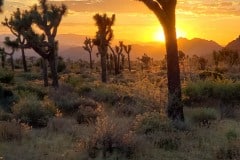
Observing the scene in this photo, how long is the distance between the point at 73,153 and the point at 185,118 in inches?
224

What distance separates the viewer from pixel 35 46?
116 ft

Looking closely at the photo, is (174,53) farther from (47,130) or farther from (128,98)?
(128,98)

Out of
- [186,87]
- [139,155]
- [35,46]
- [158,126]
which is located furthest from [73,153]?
[35,46]

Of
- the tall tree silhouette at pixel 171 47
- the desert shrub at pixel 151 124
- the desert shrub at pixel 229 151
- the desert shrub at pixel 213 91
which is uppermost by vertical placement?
the tall tree silhouette at pixel 171 47

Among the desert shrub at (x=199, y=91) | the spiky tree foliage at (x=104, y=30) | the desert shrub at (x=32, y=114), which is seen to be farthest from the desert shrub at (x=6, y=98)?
the spiky tree foliage at (x=104, y=30)

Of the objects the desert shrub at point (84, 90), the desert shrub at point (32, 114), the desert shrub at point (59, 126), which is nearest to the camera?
the desert shrub at point (59, 126)

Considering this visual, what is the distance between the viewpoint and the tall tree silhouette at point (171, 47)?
45.1 feet

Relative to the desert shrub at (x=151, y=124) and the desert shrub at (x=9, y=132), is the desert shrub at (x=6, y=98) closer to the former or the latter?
the desert shrub at (x=9, y=132)

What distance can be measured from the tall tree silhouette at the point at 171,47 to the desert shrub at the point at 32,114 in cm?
376

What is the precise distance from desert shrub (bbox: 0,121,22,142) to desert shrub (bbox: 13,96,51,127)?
7.86 ft

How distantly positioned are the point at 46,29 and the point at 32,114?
19458 millimetres

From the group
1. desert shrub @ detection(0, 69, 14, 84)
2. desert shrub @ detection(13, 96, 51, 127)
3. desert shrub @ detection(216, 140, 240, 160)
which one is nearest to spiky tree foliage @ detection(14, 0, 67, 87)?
desert shrub @ detection(0, 69, 14, 84)

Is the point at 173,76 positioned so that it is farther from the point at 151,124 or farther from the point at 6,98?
the point at 6,98

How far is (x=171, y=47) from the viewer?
14094 millimetres
